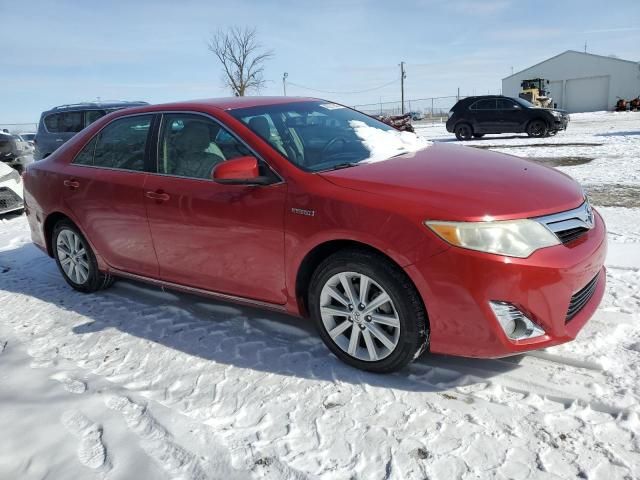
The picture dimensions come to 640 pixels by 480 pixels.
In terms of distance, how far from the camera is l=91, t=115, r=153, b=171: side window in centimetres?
395

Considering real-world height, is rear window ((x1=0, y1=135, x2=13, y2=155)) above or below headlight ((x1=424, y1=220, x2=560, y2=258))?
above

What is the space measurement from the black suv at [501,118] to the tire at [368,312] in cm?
1707

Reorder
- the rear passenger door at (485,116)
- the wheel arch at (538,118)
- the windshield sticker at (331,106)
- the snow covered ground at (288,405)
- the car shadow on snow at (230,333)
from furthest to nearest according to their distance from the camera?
the rear passenger door at (485,116) < the wheel arch at (538,118) < the windshield sticker at (331,106) < the car shadow on snow at (230,333) < the snow covered ground at (288,405)

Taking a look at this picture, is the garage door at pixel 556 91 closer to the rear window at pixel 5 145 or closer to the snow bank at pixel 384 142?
the rear window at pixel 5 145

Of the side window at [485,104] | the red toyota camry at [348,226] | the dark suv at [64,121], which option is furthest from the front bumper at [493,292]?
the side window at [485,104]

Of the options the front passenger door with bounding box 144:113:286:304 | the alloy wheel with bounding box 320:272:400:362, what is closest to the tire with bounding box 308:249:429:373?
the alloy wheel with bounding box 320:272:400:362

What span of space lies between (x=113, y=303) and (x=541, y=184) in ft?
A: 11.1

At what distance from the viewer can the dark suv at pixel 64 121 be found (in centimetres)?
1081

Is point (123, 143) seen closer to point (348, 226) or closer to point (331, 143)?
point (331, 143)

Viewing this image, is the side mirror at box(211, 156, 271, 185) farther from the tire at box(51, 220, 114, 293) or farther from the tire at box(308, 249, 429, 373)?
the tire at box(51, 220, 114, 293)

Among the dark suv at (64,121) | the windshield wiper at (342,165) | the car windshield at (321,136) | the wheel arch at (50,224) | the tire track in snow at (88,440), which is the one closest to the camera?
the tire track in snow at (88,440)

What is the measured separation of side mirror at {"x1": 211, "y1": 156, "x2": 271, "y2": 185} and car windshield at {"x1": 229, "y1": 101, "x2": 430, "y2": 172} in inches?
8.2

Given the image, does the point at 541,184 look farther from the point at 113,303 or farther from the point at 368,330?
the point at 113,303

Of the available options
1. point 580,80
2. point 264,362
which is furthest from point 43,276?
point 580,80
